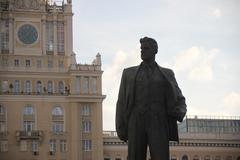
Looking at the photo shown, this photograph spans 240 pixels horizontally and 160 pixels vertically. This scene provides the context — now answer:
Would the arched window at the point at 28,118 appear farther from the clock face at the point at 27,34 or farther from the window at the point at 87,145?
the clock face at the point at 27,34

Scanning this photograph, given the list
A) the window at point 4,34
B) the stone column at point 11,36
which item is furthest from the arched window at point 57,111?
the window at point 4,34

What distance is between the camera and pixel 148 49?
42.2ft

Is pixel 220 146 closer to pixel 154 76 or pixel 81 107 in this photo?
pixel 81 107

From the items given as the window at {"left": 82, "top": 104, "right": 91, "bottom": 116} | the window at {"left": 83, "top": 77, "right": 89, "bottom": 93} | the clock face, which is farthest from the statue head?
the clock face

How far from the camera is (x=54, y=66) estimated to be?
88.9 meters

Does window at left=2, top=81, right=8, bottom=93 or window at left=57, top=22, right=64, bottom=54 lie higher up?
window at left=57, top=22, right=64, bottom=54

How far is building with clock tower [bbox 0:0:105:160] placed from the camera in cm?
8550

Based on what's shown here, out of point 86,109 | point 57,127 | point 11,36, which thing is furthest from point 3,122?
point 11,36

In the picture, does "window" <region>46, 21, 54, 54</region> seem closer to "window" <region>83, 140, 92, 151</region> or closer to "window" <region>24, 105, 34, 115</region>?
"window" <region>24, 105, 34, 115</region>

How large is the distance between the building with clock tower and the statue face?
72.7m

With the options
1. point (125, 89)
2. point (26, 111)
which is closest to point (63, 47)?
point (26, 111)

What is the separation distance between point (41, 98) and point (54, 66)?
4.31 m

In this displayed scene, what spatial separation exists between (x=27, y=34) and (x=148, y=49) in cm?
7766

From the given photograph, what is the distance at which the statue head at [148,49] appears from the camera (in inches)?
504
